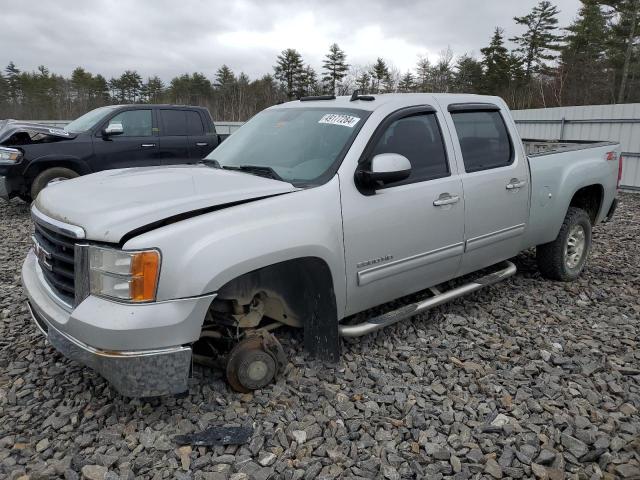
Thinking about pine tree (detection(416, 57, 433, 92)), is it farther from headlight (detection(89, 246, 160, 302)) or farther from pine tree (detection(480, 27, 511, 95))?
headlight (detection(89, 246, 160, 302))

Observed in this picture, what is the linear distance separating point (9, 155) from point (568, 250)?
812 cm

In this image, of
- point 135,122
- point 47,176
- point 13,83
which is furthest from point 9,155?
point 13,83

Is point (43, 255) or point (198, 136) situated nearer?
point (43, 255)

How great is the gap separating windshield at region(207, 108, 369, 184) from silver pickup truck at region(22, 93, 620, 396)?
0.6 inches

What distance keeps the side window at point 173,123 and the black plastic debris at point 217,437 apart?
758 centimetres

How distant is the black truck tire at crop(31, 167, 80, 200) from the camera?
312 inches

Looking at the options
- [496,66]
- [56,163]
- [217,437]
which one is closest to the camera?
[217,437]

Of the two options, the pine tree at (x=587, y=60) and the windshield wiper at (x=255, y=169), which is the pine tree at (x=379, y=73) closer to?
the pine tree at (x=587, y=60)

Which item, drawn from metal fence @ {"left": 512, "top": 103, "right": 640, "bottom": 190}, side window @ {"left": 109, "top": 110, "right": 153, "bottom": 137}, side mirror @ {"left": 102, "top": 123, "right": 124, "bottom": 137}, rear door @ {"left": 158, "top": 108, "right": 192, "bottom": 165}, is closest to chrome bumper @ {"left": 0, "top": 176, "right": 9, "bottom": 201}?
side mirror @ {"left": 102, "top": 123, "right": 124, "bottom": 137}

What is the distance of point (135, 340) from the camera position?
7.62 feet

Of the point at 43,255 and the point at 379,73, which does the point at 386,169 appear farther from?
the point at 379,73

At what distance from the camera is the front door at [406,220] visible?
3088 mm

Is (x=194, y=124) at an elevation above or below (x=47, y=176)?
above

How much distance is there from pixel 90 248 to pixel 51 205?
638 millimetres
